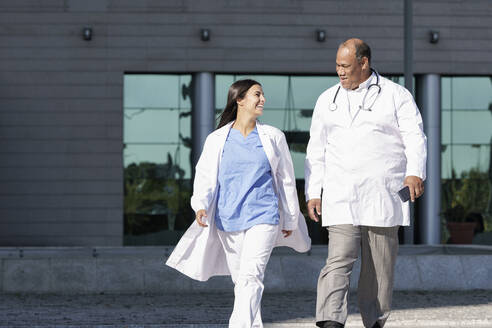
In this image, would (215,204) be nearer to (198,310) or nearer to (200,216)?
(200,216)

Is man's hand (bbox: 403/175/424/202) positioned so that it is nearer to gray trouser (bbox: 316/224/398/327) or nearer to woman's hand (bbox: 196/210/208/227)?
gray trouser (bbox: 316/224/398/327)

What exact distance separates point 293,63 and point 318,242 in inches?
179

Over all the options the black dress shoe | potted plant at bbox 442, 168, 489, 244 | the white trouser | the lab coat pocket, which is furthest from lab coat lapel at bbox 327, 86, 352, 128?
potted plant at bbox 442, 168, 489, 244

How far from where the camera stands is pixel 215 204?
6691 mm

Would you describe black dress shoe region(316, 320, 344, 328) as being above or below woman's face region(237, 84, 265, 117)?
below

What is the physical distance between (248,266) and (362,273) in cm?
76

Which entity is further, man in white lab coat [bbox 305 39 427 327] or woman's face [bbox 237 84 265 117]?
woman's face [bbox 237 84 265 117]

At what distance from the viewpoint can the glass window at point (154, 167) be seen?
2414 cm

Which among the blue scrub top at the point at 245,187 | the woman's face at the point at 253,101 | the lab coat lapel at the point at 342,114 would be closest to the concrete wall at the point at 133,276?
the blue scrub top at the point at 245,187

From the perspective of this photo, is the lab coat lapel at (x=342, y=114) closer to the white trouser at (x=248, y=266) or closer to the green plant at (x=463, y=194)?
the white trouser at (x=248, y=266)

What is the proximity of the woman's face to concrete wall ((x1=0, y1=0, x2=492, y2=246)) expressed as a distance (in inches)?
688

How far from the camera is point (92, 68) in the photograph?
2405 cm

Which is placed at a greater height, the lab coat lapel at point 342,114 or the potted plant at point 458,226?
the lab coat lapel at point 342,114

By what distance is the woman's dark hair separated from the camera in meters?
6.71
